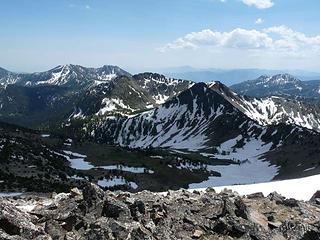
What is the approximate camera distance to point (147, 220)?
21750mm

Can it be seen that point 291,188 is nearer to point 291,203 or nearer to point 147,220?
point 291,203

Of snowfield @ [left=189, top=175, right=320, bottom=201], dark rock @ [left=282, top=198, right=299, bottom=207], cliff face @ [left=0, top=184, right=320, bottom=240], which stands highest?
cliff face @ [left=0, top=184, right=320, bottom=240]

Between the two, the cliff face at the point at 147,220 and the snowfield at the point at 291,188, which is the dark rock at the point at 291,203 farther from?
the snowfield at the point at 291,188

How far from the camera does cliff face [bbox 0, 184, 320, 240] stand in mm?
19359

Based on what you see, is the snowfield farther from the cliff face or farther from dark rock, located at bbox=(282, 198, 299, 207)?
the cliff face

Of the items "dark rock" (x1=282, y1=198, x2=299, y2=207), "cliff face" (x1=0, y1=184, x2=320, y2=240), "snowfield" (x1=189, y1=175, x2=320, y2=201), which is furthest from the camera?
"snowfield" (x1=189, y1=175, x2=320, y2=201)

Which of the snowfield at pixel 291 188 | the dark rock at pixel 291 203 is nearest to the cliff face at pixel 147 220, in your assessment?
the dark rock at pixel 291 203

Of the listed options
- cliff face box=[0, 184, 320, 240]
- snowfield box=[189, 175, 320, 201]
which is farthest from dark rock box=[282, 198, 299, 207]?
snowfield box=[189, 175, 320, 201]

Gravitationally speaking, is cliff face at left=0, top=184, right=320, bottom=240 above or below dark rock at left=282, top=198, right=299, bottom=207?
above

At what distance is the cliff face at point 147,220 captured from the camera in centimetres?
1936

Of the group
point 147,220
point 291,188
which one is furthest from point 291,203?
point 291,188

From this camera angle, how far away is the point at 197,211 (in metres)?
24.8

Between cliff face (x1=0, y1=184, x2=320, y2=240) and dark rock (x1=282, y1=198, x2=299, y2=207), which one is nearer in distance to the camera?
cliff face (x1=0, y1=184, x2=320, y2=240)

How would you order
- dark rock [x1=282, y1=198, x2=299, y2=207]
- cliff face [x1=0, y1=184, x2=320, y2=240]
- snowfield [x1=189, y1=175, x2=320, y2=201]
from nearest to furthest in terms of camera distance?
cliff face [x1=0, y1=184, x2=320, y2=240] < dark rock [x1=282, y1=198, x2=299, y2=207] < snowfield [x1=189, y1=175, x2=320, y2=201]
